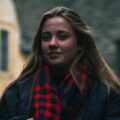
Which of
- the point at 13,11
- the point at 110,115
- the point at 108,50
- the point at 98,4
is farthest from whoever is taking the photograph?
the point at 13,11

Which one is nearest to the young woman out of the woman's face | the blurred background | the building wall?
the woman's face

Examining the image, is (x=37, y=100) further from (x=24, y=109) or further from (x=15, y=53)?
(x=15, y=53)

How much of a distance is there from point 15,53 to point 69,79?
2557 cm

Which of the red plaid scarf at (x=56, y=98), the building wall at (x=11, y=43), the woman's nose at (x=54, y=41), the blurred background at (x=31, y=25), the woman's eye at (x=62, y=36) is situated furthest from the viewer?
the building wall at (x=11, y=43)

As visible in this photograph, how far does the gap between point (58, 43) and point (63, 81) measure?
0.29 metres

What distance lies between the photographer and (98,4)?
2777cm

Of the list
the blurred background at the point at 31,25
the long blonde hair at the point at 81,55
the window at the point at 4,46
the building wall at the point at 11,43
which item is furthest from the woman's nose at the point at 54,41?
the window at the point at 4,46

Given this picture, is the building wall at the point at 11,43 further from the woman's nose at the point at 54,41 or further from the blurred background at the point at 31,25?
the woman's nose at the point at 54,41

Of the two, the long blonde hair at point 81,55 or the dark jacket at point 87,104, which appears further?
the long blonde hair at point 81,55

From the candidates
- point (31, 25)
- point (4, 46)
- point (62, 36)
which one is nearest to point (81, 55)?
point (62, 36)

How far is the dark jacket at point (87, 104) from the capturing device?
7309mm

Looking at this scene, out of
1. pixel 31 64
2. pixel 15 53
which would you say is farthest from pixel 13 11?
pixel 31 64

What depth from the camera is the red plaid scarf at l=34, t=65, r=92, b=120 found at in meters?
7.27

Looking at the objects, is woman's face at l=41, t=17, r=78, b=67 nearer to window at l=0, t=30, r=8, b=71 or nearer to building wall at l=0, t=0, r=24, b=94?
building wall at l=0, t=0, r=24, b=94
